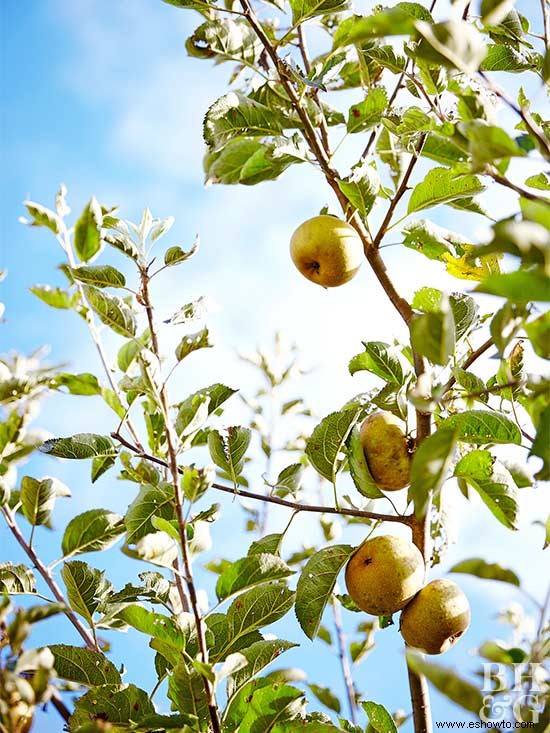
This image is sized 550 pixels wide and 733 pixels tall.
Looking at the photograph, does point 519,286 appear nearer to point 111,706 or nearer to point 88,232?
point 88,232

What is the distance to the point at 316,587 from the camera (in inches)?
62.0

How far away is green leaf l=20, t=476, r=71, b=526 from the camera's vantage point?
1.56 metres

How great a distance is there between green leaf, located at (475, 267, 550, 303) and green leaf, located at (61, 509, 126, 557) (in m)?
1.04

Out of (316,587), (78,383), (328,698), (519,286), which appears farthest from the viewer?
(328,698)

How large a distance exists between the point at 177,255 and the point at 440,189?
0.61 metres

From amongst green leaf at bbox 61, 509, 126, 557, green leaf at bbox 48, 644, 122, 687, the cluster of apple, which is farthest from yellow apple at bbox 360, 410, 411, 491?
green leaf at bbox 48, 644, 122, 687

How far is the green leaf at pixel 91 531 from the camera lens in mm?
1581

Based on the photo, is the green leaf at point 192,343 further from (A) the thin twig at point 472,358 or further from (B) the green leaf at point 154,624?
(A) the thin twig at point 472,358

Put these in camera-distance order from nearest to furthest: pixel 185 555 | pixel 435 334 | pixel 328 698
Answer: pixel 435 334 → pixel 185 555 → pixel 328 698

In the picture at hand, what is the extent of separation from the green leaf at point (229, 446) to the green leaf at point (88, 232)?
455 mm

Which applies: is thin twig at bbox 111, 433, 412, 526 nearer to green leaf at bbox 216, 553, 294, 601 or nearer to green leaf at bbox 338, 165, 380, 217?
green leaf at bbox 216, 553, 294, 601

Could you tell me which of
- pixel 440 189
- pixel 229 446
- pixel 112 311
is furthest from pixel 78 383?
pixel 440 189

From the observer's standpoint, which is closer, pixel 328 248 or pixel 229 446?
pixel 229 446

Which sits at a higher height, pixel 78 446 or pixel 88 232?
pixel 88 232
